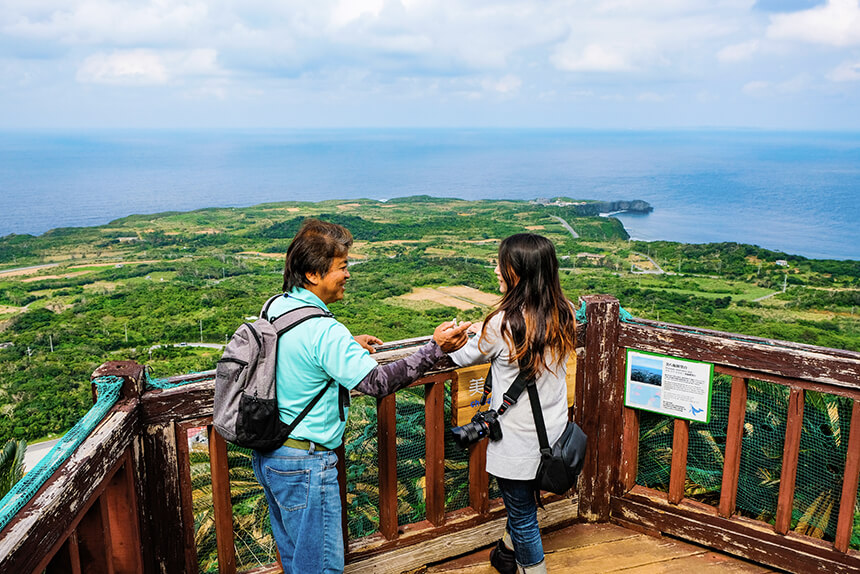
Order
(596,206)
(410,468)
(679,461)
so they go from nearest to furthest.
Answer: (679,461) < (410,468) < (596,206)

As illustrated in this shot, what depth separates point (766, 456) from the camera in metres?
2.53

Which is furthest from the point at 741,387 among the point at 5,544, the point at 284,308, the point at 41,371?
the point at 41,371

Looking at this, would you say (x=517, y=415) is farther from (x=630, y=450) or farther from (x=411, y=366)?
(x=630, y=450)

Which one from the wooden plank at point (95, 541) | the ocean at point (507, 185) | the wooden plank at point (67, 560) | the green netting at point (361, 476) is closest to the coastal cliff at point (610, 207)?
the ocean at point (507, 185)

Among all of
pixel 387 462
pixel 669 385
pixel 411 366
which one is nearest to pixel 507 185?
pixel 669 385

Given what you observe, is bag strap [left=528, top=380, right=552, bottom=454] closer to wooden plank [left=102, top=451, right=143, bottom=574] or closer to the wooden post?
the wooden post

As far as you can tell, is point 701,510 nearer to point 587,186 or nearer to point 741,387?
point 741,387

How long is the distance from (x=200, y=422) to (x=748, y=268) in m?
47.7

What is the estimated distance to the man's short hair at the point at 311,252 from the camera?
62.0 inches

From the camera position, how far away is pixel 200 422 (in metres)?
1.78

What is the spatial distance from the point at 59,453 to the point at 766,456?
8.01 ft

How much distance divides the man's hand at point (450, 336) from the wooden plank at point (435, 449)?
536 millimetres

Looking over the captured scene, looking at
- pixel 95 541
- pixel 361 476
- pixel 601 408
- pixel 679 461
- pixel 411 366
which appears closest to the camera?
pixel 95 541

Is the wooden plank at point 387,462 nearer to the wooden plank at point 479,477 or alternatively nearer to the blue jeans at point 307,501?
the wooden plank at point 479,477
